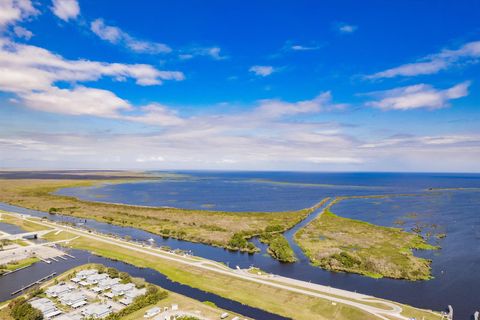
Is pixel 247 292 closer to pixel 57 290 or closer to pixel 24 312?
pixel 57 290

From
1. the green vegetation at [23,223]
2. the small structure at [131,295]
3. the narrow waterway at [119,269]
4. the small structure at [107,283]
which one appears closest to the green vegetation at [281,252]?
the narrow waterway at [119,269]

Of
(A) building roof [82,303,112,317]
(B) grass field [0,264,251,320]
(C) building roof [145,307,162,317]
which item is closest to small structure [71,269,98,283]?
(B) grass field [0,264,251,320]

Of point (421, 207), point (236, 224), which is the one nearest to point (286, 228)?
point (236, 224)

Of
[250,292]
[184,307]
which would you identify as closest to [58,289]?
[184,307]

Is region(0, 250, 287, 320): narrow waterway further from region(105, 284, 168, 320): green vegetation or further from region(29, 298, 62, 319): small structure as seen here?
region(29, 298, 62, 319): small structure

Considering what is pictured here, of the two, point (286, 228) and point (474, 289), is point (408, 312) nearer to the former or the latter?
point (474, 289)

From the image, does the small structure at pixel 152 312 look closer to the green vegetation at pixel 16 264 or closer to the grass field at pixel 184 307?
the grass field at pixel 184 307

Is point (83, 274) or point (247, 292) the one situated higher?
point (83, 274)
